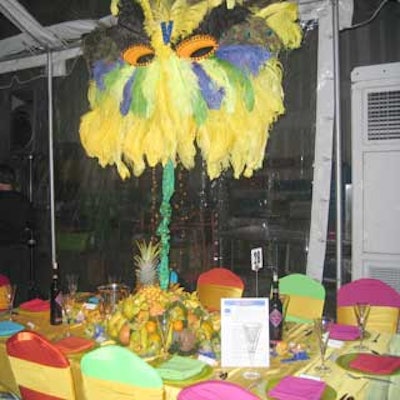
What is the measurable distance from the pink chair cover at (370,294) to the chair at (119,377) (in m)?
1.52

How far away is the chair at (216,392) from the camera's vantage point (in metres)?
1.39

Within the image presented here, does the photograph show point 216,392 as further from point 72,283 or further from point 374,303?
point 374,303

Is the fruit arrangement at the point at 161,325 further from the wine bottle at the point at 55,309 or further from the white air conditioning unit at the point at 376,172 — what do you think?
the white air conditioning unit at the point at 376,172

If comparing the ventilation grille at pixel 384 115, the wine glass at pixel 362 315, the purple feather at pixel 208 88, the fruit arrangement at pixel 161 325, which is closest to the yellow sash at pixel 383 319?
the wine glass at pixel 362 315

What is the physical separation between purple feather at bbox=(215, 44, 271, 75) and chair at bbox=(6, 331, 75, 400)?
1474mm

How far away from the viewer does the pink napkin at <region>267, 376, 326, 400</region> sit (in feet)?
5.48

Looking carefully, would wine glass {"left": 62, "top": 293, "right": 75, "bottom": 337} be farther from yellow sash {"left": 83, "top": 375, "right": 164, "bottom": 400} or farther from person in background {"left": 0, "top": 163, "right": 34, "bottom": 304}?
person in background {"left": 0, "top": 163, "right": 34, "bottom": 304}

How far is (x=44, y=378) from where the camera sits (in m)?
1.82

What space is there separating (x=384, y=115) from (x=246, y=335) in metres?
2.12

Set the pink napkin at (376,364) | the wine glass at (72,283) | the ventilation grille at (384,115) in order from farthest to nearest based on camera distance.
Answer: the ventilation grille at (384,115)
the wine glass at (72,283)
the pink napkin at (376,364)

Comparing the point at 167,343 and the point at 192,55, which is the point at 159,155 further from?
the point at 167,343

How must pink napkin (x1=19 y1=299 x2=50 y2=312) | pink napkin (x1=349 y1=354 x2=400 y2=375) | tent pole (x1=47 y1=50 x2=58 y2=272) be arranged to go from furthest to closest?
1. tent pole (x1=47 y1=50 x2=58 y2=272)
2. pink napkin (x1=19 y1=299 x2=50 y2=312)
3. pink napkin (x1=349 y1=354 x2=400 y2=375)

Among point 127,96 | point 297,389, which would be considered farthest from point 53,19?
point 297,389

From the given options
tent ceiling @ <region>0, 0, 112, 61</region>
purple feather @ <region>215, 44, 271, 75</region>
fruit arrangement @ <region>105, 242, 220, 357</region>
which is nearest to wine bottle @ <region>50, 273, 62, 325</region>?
fruit arrangement @ <region>105, 242, 220, 357</region>
